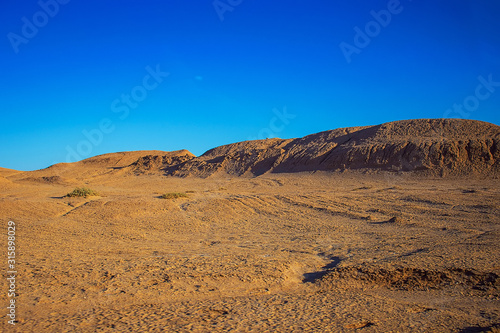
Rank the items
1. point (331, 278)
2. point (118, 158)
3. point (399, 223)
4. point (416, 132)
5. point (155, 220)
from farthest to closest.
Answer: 1. point (118, 158)
2. point (416, 132)
3. point (155, 220)
4. point (399, 223)
5. point (331, 278)

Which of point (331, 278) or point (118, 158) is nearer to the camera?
point (331, 278)

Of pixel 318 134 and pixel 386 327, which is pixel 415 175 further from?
pixel 386 327

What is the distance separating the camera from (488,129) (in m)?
33.0

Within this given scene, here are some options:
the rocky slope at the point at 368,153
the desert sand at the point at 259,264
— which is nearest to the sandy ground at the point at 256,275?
the desert sand at the point at 259,264

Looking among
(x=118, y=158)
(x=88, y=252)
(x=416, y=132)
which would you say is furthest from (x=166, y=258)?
(x=118, y=158)

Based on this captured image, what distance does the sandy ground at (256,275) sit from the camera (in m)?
4.08

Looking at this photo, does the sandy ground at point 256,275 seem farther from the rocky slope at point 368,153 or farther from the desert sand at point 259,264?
the rocky slope at point 368,153

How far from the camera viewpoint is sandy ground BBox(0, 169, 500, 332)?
A: 408 cm

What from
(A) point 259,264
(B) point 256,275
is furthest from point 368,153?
(B) point 256,275

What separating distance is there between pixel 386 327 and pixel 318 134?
143 ft

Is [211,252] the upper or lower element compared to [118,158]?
lower

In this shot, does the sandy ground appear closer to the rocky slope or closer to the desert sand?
the desert sand

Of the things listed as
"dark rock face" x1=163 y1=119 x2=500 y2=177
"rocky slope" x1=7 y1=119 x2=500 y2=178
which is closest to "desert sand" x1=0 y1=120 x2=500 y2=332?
"rocky slope" x1=7 y1=119 x2=500 y2=178

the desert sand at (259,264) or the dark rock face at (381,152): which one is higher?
the dark rock face at (381,152)
